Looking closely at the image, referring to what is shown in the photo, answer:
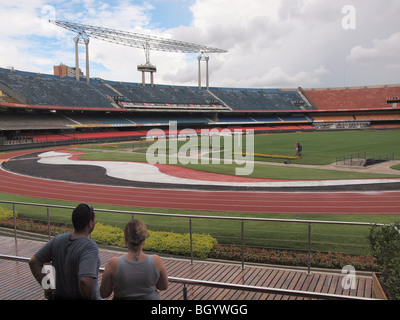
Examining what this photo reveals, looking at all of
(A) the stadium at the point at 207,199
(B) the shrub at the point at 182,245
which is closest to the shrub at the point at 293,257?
(A) the stadium at the point at 207,199

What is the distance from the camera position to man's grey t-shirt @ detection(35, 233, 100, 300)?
3088 mm

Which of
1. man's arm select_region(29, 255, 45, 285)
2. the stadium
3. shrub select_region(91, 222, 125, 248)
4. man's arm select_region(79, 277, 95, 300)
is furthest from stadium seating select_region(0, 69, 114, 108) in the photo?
man's arm select_region(79, 277, 95, 300)

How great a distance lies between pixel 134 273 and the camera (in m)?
2.96

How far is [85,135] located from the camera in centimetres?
5678

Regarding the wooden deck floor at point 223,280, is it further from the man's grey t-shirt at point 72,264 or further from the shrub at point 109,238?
the man's grey t-shirt at point 72,264

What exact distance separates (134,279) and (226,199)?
510 inches

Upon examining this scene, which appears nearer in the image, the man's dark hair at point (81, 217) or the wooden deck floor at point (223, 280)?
the man's dark hair at point (81, 217)

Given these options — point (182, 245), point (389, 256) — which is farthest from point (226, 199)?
point (389, 256)

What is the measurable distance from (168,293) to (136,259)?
268 cm

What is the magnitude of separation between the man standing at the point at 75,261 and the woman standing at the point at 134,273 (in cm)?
17

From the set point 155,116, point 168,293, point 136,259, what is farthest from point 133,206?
point 155,116

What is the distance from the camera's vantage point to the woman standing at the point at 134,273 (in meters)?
2.97

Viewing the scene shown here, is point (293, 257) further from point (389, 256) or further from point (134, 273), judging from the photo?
point (134, 273)
